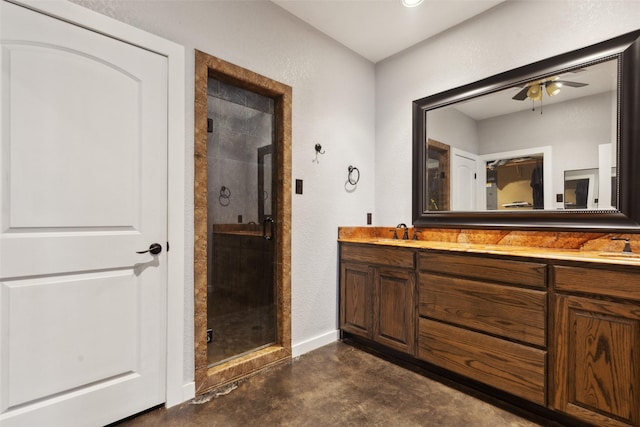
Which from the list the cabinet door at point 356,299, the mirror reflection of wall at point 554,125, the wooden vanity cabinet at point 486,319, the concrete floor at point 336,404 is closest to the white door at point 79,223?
the concrete floor at point 336,404

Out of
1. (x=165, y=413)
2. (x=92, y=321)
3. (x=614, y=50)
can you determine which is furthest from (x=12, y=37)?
(x=614, y=50)

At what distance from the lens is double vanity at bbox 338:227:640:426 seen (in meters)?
1.48

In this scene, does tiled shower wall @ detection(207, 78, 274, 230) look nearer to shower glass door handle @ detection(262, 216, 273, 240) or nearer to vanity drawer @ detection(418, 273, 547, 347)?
shower glass door handle @ detection(262, 216, 273, 240)

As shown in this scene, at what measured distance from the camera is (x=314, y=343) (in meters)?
2.66

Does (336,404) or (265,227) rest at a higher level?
(265,227)

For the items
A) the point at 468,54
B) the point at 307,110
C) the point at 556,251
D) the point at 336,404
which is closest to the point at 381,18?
the point at 468,54

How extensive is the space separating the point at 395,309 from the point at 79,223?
2.10 meters

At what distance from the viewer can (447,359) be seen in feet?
6.79

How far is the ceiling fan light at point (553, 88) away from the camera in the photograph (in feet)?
6.92

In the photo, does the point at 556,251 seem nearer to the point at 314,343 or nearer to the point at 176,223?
the point at 314,343

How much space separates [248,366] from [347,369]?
73 centimetres

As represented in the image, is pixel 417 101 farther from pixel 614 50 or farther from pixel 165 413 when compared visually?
pixel 165 413

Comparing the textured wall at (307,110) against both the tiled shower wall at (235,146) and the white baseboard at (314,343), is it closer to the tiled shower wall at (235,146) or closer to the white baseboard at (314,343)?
the white baseboard at (314,343)

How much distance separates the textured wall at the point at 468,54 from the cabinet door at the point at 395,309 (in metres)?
0.75
